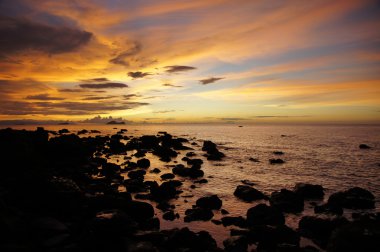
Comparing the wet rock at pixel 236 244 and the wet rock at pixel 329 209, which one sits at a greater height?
the wet rock at pixel 236 244

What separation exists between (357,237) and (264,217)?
6.27 m

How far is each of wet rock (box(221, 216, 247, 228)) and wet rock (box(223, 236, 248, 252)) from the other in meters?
2.71

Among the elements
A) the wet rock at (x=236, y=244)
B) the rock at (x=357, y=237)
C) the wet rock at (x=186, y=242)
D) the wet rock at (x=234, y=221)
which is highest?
the rock at (x=357, y=237)

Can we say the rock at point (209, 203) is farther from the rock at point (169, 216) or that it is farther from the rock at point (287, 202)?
the rock at point (287, 202)

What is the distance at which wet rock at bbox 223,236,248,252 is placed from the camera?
41.6 feet

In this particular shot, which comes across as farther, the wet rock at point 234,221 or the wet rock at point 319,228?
the wet rock at point 234,221

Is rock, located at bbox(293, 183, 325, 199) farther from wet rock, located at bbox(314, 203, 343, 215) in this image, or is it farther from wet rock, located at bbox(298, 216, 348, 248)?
wet rock, located at bbox(298, 216, 348, 248)

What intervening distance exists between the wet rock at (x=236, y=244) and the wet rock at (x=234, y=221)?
2714mm

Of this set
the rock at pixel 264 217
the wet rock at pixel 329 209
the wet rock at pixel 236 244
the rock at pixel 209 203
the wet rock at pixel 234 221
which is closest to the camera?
the wet rock at pixel 236 244

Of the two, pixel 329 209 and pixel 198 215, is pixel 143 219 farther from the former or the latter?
pixel 329 209

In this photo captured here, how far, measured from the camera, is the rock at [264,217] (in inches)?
631

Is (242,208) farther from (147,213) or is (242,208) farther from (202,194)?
(147,213)

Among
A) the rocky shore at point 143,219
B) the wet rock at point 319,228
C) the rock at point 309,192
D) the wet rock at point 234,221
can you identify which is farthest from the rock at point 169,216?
the rock at point 309,192

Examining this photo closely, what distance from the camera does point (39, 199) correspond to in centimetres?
1448
